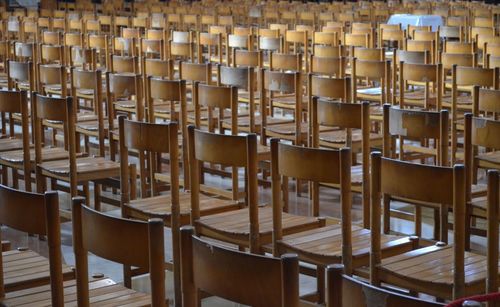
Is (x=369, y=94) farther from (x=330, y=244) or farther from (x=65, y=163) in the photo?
(x=330, y=244)

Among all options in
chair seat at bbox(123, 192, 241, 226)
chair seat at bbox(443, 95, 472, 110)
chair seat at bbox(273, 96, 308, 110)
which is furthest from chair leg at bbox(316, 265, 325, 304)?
chair seat at bbox(443, 95, 472, 110)

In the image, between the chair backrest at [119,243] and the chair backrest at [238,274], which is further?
the chair backrest at [119,243]

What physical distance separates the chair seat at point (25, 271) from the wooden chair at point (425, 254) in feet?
4.43

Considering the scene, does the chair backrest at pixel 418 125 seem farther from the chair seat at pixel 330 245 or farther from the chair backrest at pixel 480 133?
the chair seat at pixel 330 245

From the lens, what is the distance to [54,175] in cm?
613

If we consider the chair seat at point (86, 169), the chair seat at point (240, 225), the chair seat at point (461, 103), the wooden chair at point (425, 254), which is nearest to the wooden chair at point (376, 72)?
the chair seat at point (461, 103)

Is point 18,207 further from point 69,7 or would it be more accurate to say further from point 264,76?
point 69,7

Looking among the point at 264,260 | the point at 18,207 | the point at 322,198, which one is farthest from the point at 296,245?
the point at 322,198

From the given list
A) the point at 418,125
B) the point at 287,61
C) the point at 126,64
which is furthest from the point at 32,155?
the point at 287,61

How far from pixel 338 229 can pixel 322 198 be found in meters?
2.67

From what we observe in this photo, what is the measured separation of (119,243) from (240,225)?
176 cm

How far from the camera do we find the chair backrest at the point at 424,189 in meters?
3.84

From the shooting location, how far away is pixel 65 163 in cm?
638

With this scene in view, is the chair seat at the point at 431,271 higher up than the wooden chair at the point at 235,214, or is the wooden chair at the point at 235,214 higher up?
the wooden chair at the point at 235,214
